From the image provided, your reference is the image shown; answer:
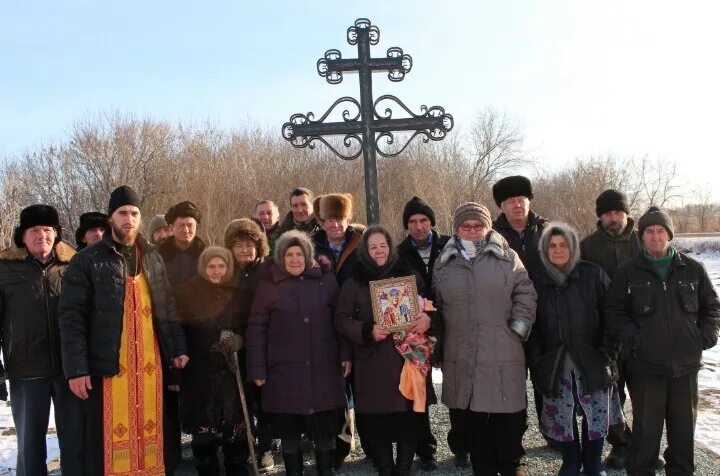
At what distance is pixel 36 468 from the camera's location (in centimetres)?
404

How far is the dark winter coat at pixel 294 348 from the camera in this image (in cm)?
409

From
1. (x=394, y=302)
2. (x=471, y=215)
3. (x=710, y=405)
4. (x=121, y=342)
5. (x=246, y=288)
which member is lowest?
(x=710, y=405)

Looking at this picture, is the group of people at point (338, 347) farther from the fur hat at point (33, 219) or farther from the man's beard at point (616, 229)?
the man's beard at point (616, 229)

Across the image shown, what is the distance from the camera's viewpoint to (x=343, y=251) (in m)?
4.84

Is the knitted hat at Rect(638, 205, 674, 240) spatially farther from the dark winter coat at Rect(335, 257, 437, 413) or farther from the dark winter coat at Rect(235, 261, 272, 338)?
the dark winter coat at Rect(235, 261, 272, 338)

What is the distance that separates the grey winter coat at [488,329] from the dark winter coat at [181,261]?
7.52ft

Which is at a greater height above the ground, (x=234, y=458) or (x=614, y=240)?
(x=614, y=240)

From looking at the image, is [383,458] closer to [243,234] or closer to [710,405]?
[243,234]

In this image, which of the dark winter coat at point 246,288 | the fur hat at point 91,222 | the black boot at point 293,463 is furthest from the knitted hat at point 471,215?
the fur hat at point 91,222

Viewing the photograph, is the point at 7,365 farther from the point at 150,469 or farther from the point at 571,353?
the point at 571,353

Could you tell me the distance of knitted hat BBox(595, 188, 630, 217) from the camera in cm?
473

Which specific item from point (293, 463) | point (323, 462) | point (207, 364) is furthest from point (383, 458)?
point (207, 364)

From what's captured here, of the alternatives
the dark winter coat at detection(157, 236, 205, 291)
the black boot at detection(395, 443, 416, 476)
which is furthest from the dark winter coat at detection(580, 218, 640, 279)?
the dark winter coat at detection(157, 236, 205, 291)

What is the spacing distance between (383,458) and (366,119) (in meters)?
3.08
